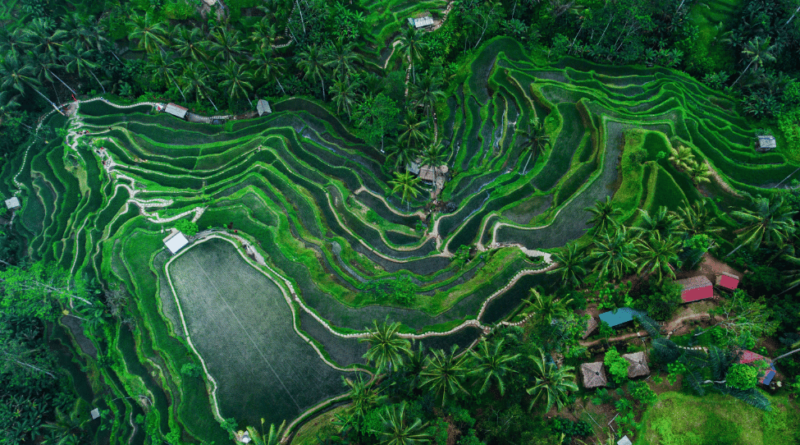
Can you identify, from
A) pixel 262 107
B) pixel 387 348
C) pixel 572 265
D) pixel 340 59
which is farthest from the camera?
pixel 262 107

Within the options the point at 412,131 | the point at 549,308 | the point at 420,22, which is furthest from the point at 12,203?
the point at 549,308

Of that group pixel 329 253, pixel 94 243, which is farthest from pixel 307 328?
pixel 94 243

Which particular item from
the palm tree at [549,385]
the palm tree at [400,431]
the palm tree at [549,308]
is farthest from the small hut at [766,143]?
the palm tree at [400,431]

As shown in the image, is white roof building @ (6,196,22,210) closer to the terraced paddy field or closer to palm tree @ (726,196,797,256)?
the terraced paddy field

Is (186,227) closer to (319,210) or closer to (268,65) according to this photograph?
(319,210)

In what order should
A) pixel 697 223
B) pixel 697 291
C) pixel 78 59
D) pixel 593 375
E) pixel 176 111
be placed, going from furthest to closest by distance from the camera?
pixel 176 111, pixel 78 59, pixel 697 223, pixel 697 291, pixel 593 375

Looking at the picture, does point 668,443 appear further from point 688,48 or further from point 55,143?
point 55,143

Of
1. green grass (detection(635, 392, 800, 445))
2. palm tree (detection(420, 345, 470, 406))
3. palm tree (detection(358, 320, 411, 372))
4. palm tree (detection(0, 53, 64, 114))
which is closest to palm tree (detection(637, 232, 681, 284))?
green grass (detection(635, 392, 800, 445))
